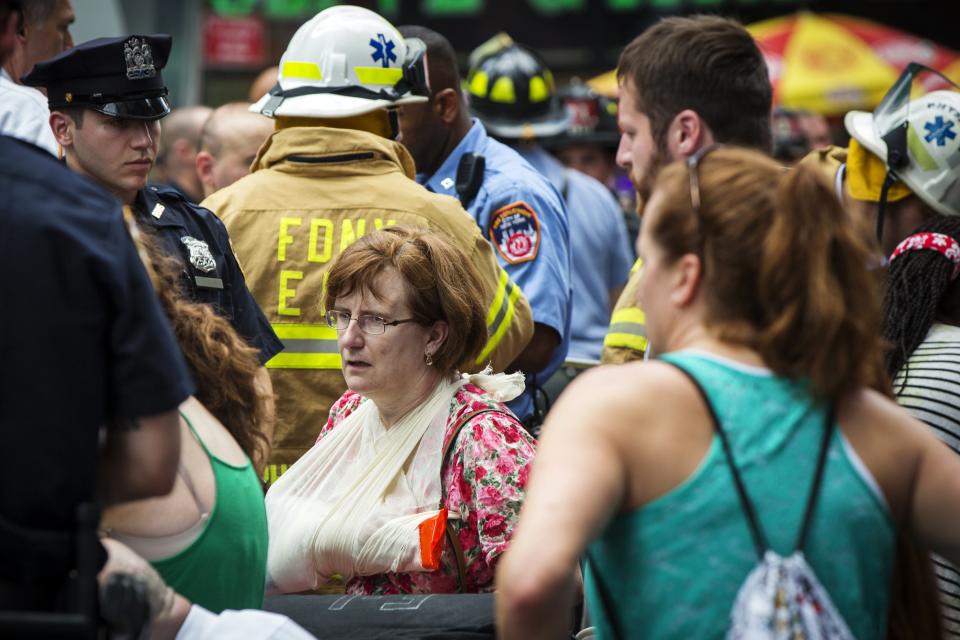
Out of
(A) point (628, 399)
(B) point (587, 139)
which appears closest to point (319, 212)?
(A) point (628, 399)

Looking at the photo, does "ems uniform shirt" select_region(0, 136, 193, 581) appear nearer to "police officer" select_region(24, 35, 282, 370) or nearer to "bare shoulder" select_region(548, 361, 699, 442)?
"bare shoulder" select_region(548, 361, 699, 442)

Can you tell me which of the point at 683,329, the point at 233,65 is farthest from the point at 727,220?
the point at 233,65

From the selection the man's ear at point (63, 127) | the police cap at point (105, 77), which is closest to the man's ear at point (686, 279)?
the police cap at point (105, 77)

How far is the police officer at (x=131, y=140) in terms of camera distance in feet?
12.8

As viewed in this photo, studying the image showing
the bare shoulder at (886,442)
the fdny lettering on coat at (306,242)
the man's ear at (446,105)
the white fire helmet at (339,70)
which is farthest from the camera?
the man's ear at (446,105)

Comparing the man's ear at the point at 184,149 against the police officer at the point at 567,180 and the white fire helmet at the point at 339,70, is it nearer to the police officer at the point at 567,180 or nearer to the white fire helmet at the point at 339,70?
the police officer at the point at 567,180

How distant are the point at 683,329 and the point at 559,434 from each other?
349 mm

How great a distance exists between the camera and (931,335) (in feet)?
11.5

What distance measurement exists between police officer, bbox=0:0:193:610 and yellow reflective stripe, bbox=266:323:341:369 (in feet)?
6.47

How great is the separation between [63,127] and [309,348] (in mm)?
1010

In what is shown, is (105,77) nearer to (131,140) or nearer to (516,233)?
(131,140)

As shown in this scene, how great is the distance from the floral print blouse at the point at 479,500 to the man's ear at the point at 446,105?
2.19 m

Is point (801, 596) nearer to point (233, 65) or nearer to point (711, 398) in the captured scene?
point (711, 398)

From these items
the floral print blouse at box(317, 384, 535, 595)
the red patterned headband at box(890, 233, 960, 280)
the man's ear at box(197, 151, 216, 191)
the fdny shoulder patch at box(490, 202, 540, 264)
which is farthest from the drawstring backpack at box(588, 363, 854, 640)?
the man's ear at box(197, 151, 216, 191)
